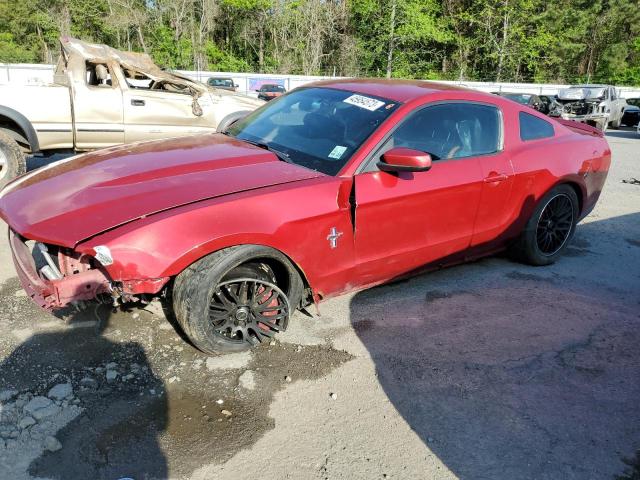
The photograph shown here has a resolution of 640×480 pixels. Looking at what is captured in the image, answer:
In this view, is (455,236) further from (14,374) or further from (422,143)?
(14,374)

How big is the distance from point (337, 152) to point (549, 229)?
243 centimetres

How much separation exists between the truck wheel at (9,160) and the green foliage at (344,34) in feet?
129

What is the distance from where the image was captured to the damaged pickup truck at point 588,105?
19156 mm

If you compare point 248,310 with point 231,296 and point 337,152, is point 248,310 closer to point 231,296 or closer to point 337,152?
point 231,296

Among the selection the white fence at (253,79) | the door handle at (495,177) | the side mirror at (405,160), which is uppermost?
the white fence at (253,79)

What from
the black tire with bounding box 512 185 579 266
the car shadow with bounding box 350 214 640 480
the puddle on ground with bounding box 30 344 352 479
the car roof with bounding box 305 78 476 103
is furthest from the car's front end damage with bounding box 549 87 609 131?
the puddle on ground with bounding box 30 344 352 479

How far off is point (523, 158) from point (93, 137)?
17.5ft

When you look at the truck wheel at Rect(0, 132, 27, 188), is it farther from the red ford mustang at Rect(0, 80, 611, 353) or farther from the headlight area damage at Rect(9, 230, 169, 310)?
the headlight area damage at Rect(9, 230, 169, 310)

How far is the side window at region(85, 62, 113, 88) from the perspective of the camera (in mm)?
6968

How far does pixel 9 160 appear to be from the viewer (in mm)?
6004

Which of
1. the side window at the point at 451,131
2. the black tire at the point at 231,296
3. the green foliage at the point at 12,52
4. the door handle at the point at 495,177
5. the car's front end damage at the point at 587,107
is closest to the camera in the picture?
the black tire at the point at 231,296

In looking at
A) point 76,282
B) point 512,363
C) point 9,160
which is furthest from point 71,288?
point 9,160

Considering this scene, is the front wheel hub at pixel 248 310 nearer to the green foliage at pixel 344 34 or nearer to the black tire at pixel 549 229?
the black tire at pixel 549 229

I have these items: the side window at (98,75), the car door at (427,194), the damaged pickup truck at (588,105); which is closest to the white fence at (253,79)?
the damaged pickup truck at (588,105)
